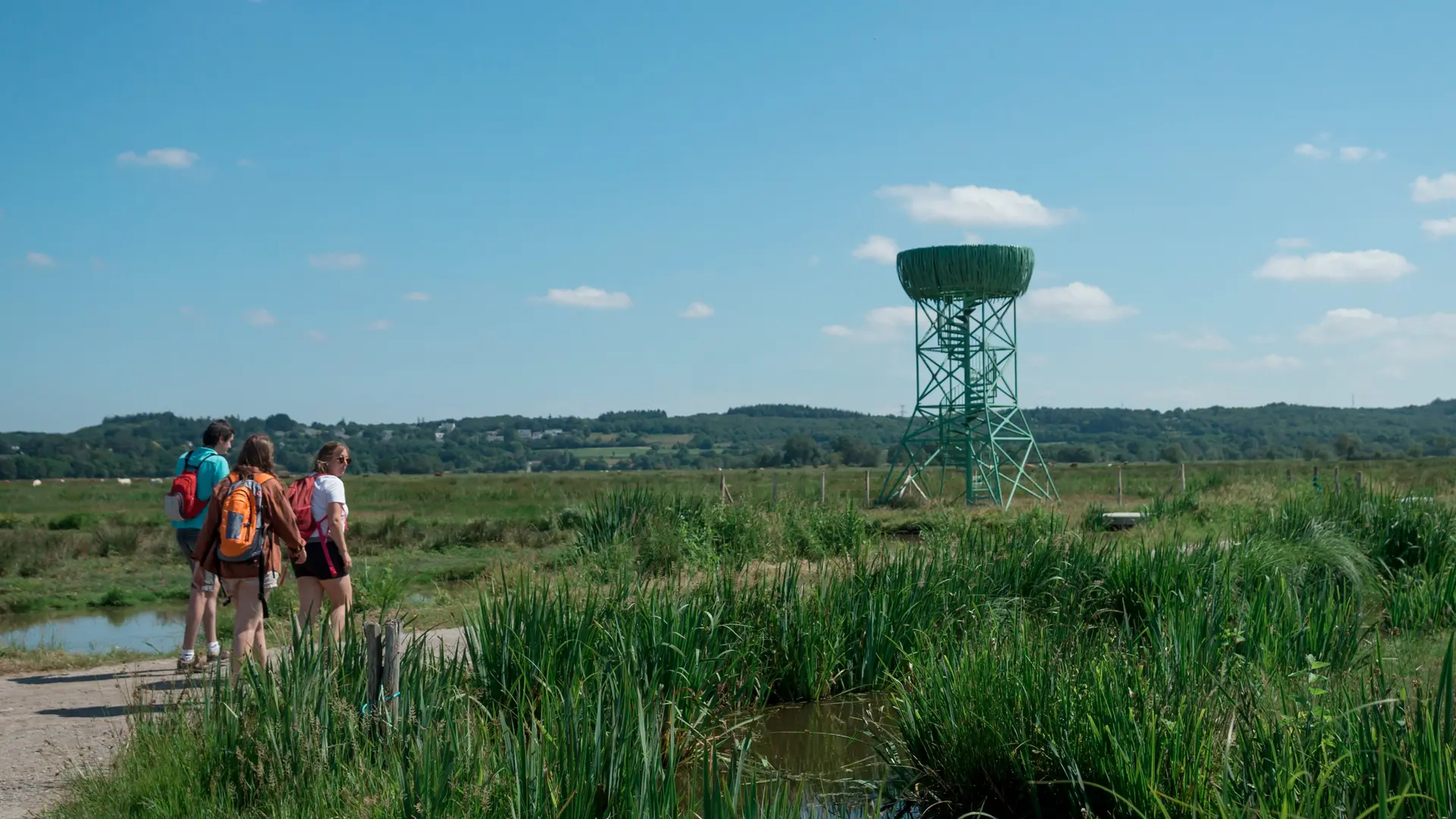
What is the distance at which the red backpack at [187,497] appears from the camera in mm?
9320

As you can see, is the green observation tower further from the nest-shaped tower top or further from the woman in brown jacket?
the woman in brown jacket

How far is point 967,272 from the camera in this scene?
3331 cm

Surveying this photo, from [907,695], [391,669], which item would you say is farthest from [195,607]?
[907,695]

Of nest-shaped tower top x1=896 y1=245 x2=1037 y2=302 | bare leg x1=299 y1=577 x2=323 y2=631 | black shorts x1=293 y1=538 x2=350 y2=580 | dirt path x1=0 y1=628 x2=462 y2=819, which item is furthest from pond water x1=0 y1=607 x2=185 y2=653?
nest-shaped tower top x1=896 y1=245 x2=1037 y2=302

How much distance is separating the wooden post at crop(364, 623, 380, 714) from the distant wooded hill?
291ft

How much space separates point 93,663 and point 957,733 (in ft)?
26.2

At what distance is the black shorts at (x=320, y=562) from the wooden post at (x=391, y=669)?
8.39ft

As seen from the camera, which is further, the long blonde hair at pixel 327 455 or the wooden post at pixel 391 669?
the long blonde hair at pixel 327 455

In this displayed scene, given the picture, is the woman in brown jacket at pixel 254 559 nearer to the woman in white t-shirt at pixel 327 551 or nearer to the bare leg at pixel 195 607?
the woman in white t-shirt at pixel 327 551

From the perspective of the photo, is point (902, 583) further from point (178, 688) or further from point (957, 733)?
point (178, 688)

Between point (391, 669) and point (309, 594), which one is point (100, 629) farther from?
point (391, 669)

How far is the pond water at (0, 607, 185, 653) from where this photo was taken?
565 inches

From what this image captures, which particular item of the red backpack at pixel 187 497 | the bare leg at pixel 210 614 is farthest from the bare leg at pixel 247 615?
the red backpack at pixel 187 497

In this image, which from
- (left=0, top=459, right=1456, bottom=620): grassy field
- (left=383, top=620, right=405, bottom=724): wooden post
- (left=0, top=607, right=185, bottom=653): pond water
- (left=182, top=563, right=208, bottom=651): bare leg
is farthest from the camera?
(left=0, top=459, right=1456, bottom=620): grassy field
